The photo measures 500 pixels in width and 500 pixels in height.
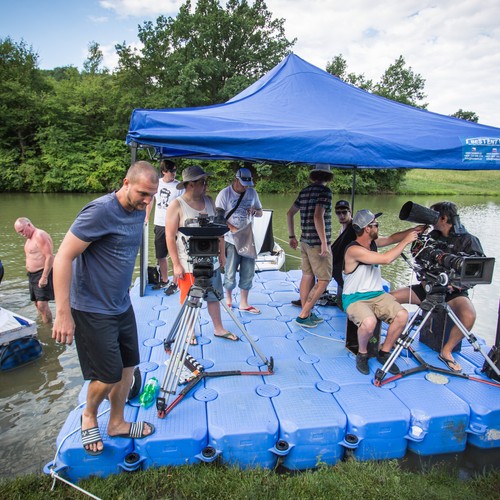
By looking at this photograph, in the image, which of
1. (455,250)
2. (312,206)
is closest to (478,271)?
(455,250)

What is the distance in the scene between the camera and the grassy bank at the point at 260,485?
2.03 metres

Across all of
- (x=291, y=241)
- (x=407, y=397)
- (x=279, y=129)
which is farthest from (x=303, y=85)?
(x=407, y=397)

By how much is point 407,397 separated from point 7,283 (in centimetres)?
699

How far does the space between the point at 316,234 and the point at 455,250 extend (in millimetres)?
1288

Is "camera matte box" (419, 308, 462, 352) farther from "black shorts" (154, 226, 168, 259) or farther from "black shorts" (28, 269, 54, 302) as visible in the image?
"black shorts" (28, 269, 54, 302)

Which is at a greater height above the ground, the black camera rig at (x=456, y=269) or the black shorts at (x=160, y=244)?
the black camera rig at (x=456, y=269)

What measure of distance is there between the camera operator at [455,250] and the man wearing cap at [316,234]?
88cm

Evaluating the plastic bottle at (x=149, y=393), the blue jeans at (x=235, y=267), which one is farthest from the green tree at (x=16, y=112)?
the plastic bottle at (x=149, y=393)

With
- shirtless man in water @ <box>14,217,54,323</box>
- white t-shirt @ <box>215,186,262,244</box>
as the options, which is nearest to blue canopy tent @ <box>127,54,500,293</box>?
white t-shirt @ <box>215,186,262,244</box>

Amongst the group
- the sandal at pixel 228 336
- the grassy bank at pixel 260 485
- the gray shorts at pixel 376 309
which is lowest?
the grassy bank at pixel 260 485

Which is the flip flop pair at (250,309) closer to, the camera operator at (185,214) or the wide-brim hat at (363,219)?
the camera operator at (185,214)

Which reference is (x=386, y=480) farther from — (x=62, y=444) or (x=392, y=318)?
(x=62, y=444)

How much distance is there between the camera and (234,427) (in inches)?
90.0

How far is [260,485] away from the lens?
82.1 inches
